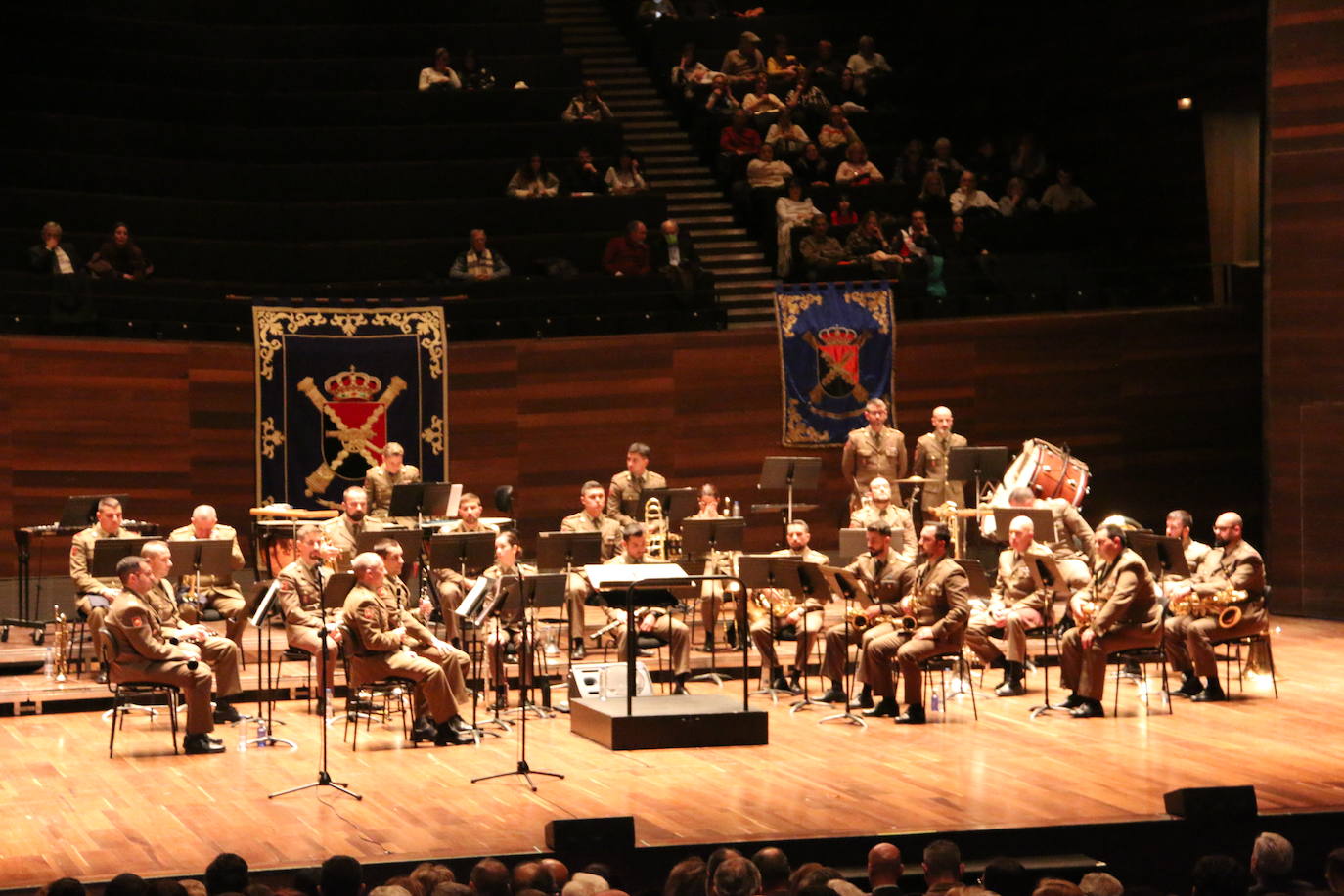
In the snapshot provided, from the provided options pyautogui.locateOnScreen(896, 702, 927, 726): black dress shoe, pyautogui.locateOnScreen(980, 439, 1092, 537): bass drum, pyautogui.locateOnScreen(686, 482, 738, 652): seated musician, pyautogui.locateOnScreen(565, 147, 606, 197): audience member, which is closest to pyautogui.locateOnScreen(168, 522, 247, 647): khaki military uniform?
pyautogui.locateOnScreen(686, 482, 738, 652): seated musician

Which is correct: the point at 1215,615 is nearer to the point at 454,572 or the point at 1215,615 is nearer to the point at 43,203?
the point at 454,572

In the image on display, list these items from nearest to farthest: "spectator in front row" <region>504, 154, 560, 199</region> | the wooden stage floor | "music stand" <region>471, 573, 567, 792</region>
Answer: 1. the wooden stage floor
2. "music stand" <region>471, 573, 567, 792</region>
3. "spectator in front row" <region>504, 154, 560, 199</region>

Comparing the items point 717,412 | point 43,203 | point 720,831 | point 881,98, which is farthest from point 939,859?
point 881,98

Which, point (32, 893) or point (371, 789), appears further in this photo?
point (371, 789)

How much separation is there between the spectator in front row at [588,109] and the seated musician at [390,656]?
884 centimetres

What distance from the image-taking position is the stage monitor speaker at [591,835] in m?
8.06

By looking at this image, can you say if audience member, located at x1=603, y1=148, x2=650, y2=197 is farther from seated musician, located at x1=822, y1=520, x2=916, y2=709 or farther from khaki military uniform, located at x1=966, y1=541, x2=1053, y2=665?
seated musician, located at x1=822, y1=520, x2=916, y2=709

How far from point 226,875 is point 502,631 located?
5.96m

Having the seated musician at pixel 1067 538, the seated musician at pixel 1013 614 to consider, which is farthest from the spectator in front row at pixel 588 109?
the seated musician at pixel 1013 614

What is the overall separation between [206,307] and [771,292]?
214 inches

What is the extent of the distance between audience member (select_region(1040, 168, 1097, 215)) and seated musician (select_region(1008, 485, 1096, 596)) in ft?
20.1

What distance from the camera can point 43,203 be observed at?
1708 centimetres

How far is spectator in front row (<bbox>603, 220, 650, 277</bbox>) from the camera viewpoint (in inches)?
696

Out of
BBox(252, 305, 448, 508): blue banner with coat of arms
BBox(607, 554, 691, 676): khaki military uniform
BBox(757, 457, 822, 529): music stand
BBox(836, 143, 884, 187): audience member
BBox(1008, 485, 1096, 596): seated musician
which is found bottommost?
BBox(607, 554, 691, 676): khaki military uniform
